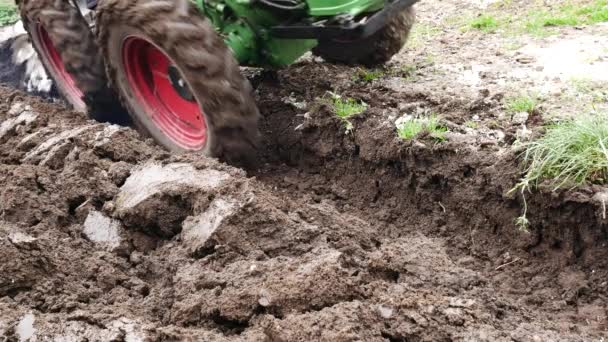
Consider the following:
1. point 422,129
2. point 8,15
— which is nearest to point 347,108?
point 422,129

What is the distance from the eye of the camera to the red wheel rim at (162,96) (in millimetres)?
4086

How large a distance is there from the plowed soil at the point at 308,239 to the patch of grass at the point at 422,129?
54mm

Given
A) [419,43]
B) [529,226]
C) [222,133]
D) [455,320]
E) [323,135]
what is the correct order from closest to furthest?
1. [455,320]
2. [529,226]
3. [222,133]
4. [323,135]
5. [419,43]

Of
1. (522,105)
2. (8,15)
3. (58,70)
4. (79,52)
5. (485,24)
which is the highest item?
(79,52)

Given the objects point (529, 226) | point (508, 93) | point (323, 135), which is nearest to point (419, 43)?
point (508, 93)

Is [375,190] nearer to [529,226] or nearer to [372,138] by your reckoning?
[372,138]

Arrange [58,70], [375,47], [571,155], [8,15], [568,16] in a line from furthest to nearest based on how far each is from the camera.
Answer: [8,15], [568,16], [58,70], [375,47], [571,155]

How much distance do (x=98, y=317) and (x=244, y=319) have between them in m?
A: 0.51

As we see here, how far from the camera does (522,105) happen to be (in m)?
3.81

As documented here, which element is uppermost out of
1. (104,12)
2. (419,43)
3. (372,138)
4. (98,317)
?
(104,12)

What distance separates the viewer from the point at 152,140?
4102 millimetres

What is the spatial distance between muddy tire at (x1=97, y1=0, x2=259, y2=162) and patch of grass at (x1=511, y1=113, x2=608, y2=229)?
137 centimetres

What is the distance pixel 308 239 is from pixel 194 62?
1.14 meters

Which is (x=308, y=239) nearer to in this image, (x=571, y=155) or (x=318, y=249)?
(x=318, y=249)
